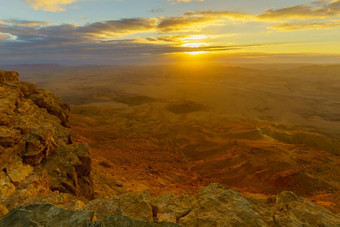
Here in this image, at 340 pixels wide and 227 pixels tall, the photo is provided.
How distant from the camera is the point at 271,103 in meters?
57.4

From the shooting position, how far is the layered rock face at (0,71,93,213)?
706 centimetres

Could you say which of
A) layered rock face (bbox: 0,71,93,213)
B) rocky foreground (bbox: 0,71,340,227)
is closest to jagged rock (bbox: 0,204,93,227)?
rocky foreground (bbox: 0,71,340,227)

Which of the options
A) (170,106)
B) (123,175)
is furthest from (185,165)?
(170,106)

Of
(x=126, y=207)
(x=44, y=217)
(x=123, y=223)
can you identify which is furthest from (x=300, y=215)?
(x=44, y=217)

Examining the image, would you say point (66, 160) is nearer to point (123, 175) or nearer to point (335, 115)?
point (123, 175)

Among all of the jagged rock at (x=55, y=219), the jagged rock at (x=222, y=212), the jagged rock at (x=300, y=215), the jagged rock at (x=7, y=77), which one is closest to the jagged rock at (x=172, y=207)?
the jagged rock at (x=222, y=212)

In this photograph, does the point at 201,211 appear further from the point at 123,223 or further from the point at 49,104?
the point at 49,104

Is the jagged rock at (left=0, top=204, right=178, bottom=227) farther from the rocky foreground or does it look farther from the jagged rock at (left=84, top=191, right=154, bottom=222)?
the jagged rock at (left=84, top=191, right=154, bottom=222)

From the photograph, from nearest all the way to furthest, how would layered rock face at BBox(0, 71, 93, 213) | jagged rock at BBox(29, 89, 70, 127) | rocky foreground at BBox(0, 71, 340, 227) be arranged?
rocky foreground at BBox(0, 71, 340, 227) → layered rock face at BBox(0, 71, 93, 213) → jagged rock at BBox(29, 89, 70, 127)

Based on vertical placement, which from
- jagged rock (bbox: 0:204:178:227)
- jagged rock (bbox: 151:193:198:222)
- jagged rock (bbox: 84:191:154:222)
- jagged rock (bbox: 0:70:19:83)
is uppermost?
jagged rock (bbox: 0:70:19:83)

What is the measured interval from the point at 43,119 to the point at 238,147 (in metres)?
18.9

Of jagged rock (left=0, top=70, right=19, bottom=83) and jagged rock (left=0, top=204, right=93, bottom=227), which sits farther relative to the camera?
jagged rock (left=0, top=70, right=19, bottom=83)

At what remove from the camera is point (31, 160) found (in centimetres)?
836

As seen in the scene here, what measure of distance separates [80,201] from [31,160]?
416 cm
